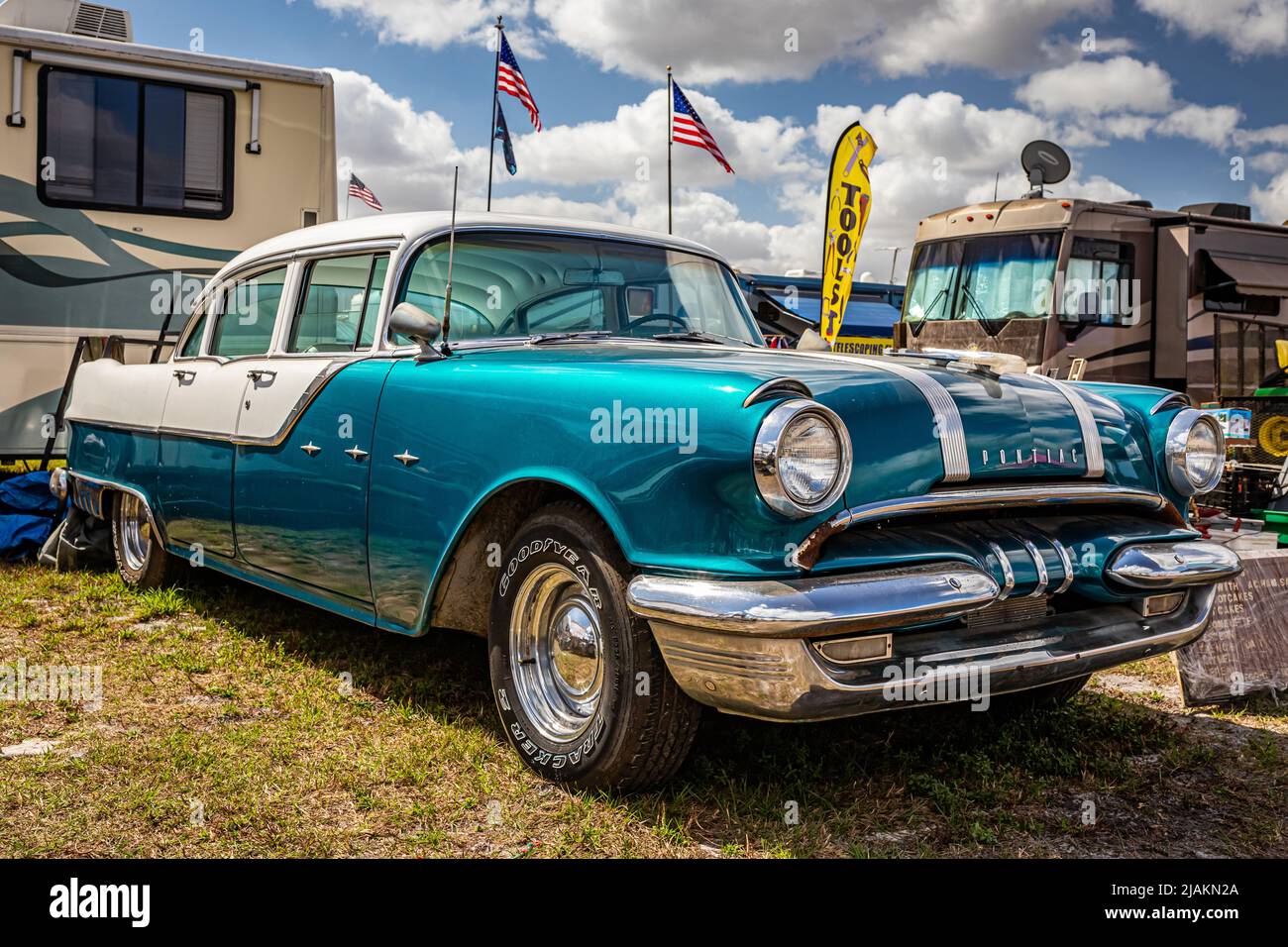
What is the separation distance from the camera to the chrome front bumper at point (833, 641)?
241 centimetres

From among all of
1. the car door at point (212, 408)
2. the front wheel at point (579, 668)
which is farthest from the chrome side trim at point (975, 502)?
the car door at point (212, 408)

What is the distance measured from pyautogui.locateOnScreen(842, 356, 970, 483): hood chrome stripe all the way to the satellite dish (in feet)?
35.9

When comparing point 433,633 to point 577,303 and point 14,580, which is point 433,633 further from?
point 14,580

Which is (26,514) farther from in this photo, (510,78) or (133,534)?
(510,78)

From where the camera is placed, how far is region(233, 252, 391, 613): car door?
3.54 metres

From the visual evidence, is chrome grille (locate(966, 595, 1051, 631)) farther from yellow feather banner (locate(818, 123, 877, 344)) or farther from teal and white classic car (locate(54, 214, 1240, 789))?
yellow feather banner (locate(818, 123, 877, 344))

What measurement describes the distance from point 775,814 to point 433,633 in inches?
84.8

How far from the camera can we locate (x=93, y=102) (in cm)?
724

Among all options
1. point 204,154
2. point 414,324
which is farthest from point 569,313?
point 204,154

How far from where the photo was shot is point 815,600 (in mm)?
2396

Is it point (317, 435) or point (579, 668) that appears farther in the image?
point (317, 435)

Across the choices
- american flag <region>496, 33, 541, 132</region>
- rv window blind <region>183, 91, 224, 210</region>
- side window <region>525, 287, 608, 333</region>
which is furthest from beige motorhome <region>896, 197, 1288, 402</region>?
side window <region>525, 287, 608, 333</region>

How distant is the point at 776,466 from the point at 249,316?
9.61 ft
